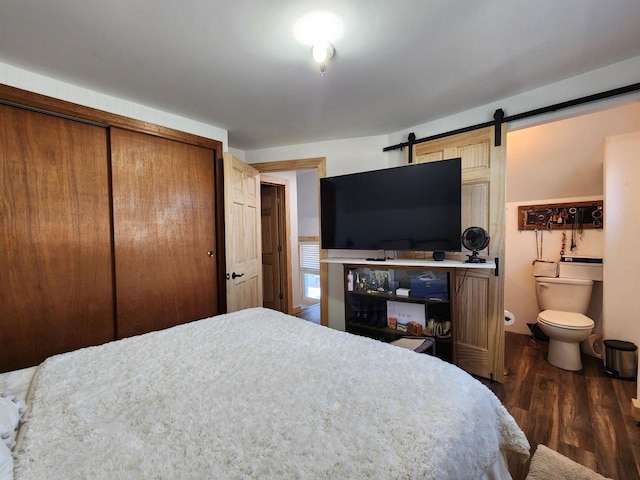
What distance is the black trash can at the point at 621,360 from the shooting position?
2328 millimetres

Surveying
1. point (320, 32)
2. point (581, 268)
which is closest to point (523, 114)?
point (320, 32)

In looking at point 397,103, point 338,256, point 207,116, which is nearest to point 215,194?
point 207,116

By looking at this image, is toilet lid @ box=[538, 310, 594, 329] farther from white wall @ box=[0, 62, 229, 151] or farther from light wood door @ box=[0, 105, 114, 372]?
light wood door @ box=[0, 105, 114, 372]

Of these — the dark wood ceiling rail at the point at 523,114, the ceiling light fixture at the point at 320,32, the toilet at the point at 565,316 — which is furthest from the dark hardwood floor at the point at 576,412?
the ceiling light fixture at the point at 320,32

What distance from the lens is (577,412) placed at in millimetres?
1941

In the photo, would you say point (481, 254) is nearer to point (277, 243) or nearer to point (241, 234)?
point (241, 234)

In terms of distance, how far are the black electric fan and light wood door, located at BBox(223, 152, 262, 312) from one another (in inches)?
82.7

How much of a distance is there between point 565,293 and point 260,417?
132 inches

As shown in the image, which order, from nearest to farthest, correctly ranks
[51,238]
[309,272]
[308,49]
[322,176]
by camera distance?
[308,49] → [51,238] → [322,176] → [309,272]

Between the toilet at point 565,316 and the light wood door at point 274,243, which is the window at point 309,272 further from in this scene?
the toilet at point 565,316

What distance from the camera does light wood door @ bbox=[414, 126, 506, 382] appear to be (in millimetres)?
2305

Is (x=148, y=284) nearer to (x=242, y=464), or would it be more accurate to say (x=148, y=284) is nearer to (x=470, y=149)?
(x=242, y=464)

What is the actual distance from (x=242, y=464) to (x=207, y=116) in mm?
2648

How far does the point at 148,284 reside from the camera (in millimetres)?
2350
